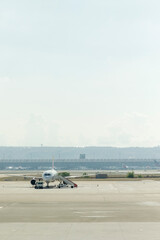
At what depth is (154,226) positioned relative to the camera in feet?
131

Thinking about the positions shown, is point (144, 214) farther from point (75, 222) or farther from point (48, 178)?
point (48, 178)

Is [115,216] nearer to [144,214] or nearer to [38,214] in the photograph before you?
[144,214]

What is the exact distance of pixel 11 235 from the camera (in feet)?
117

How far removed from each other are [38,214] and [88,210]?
6.87m

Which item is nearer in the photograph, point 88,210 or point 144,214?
point 144,214

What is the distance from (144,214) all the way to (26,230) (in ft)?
53.1

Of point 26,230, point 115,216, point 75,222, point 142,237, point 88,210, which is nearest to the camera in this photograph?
point 142,237

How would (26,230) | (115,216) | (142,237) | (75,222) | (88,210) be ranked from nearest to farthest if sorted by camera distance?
(142,237) < (26,230) < (75,222) < (115,216) < (88,210)

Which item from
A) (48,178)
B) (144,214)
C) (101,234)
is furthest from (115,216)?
(48,178)

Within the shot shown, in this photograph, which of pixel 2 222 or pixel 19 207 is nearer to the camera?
pixel 2 222

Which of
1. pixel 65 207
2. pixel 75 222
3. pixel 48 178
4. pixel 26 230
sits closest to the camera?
pixel 26 230

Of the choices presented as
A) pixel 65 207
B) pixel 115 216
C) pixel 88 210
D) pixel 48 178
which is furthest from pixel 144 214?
pixel 48 178

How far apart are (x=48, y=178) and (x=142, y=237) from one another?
2668 inches

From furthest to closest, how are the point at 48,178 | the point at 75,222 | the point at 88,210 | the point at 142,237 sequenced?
the point at 48,178, the point at 88,210, the point at 75,222, the point at 142,237
